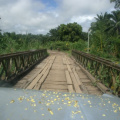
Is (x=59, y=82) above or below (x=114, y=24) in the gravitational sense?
below

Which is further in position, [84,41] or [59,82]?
[84,41]

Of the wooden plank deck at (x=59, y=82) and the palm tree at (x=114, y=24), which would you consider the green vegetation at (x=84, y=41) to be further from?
the wooden plank deck at (x=59, y=82)

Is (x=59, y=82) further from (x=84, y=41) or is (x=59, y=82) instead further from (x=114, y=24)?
(x=114, y=24)

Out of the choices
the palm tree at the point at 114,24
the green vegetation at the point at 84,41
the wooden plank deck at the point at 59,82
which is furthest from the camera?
the palm tree at the point at 114,24

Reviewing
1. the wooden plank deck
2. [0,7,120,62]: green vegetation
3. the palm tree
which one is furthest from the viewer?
the palm tree

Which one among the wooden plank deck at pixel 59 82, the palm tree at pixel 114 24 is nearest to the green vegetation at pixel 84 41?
the palm tree at pixel 114 24

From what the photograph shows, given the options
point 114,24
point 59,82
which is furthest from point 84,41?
point 59,82

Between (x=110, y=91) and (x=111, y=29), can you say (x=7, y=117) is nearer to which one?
(x=110, y=91)

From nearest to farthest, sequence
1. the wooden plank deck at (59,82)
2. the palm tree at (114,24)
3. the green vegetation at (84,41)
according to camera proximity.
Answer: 1. the wooden plank deck at (59,82)
2. the green vegetation at (84,41)
3. the palm tree at (114,24)

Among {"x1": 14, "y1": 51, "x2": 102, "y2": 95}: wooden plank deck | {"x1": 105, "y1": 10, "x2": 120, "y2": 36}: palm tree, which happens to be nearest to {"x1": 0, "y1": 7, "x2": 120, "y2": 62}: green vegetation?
{"x1": 105, "y1": 10, "x2": 120, "y2": 36}: palm tree

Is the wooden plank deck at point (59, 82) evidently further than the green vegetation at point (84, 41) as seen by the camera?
No

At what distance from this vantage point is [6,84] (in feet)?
16.6

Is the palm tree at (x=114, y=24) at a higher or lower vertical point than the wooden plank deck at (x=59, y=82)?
higher

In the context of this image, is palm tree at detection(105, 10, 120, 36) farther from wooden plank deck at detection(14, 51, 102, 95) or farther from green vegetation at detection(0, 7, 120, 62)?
wooden plank deck at detection(14, 51, 102, 95)
